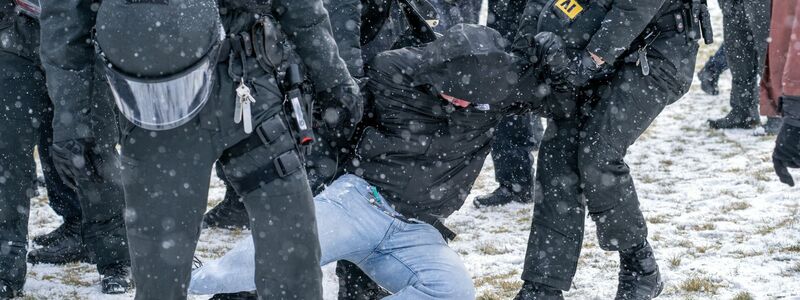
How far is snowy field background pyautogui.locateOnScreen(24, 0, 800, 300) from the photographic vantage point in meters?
4.46

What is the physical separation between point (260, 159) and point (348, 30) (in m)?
1.25

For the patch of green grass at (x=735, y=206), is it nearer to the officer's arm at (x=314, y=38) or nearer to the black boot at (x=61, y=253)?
the officer's arm at (x=314, y=38)

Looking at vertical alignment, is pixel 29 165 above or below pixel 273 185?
below

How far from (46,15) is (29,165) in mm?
1692

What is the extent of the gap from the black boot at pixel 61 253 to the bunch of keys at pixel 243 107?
7.73 ft

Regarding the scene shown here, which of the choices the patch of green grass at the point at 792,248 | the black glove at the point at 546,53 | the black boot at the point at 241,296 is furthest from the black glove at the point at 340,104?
the patch of green grass at the point at 792,248

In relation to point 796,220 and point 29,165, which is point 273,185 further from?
point 796,220

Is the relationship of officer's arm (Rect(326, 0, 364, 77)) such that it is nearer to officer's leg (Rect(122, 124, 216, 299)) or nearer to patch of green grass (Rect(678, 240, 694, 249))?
officer's leg (Rect(122, 124, 216, 299))

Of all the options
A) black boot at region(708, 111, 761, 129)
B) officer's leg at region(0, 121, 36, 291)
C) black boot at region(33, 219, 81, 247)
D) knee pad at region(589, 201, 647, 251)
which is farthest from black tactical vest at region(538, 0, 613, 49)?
black boot at region(708, 111, 761, 129)

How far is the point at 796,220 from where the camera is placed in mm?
5375

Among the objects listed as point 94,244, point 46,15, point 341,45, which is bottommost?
point 94,244

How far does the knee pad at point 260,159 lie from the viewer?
2.90 metres

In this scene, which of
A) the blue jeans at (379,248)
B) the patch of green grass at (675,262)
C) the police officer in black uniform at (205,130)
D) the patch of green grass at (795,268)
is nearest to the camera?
the police officer in black uniform at (205,130)

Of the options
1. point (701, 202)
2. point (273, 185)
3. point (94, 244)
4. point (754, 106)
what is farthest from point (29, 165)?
point (754, 106)
